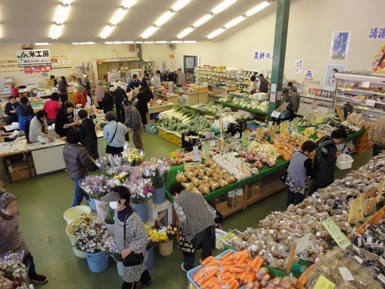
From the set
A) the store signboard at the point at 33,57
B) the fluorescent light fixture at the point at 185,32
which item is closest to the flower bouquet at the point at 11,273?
the fluorescent light fixture at the point at 185,32

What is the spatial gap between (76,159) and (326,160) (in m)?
4.49

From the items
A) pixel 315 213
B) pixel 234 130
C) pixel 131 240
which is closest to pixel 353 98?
pixel 234 130

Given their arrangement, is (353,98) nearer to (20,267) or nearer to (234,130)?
(234,130)

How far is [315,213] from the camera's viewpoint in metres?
3.76

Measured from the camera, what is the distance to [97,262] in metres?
4.14

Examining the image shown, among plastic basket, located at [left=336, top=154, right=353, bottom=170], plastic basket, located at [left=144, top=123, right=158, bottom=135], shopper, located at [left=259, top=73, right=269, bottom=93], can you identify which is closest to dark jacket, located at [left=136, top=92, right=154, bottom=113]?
plastic basket, located at [left=144, top=123, right=158, bottom=135]

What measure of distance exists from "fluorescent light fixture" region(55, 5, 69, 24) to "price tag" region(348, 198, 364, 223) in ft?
29.7

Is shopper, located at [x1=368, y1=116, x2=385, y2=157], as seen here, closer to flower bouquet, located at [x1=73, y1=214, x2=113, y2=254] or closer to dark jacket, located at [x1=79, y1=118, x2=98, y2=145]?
flower bouquet, located at [x1=73, y1=214, x2=113, y2=254]

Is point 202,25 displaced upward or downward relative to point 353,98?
upward

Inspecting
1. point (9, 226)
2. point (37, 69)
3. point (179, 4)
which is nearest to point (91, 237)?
point (9, 226)

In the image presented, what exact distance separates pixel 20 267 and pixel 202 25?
12.5 metres

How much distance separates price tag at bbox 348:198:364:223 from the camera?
3.43 metres

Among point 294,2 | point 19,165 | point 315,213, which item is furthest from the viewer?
point 294,2

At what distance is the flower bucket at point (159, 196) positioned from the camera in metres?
4.48
